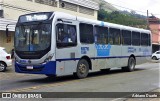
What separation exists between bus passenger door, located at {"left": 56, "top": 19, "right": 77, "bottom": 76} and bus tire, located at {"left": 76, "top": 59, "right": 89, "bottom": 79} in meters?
0.52

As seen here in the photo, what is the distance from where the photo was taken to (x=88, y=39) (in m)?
18.2

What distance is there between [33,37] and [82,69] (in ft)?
10.2

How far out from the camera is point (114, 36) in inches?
830

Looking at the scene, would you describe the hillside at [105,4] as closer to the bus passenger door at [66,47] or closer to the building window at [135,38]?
the building window at [135,38]

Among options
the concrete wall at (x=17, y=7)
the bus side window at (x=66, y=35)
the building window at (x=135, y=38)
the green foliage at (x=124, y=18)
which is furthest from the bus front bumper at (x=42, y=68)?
the green foliage at (x=124, y=18)

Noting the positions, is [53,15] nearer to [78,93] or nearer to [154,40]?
[78,93]

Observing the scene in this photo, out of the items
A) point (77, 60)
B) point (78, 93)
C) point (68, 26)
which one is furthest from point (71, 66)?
point (78, 93)

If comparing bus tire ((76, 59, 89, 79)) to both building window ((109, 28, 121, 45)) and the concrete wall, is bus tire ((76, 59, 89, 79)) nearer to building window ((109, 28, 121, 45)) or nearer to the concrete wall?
building window ((109, 28, 121, 45))

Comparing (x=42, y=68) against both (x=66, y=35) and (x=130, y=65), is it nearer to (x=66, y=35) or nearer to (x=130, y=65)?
(x=66, y=35)

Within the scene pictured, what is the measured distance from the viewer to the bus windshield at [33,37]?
15539 millimetres

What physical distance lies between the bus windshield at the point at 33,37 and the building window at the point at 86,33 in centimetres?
246

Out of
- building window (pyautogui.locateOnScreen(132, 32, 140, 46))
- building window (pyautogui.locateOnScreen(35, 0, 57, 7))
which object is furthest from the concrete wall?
building window (pyautogui.locateOnScreen(132, 32, 140, 46))

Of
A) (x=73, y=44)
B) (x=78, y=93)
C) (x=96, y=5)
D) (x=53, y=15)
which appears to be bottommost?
(x=78, y=93)

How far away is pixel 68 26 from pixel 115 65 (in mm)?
5673
